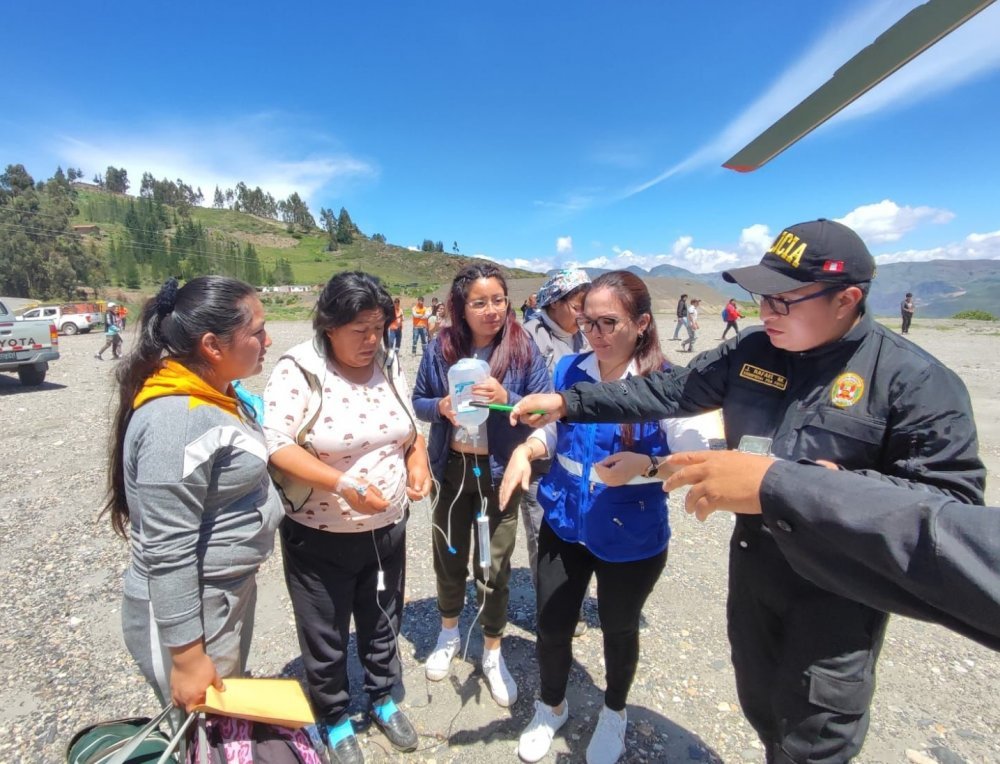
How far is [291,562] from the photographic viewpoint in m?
2.27

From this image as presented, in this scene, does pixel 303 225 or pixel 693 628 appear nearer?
pixel 693 628

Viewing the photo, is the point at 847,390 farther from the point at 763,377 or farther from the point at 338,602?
the point at 338,602

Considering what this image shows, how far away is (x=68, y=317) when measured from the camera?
27.4m

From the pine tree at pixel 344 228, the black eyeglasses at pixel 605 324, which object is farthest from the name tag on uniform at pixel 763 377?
the pine tree at pixel 344 228

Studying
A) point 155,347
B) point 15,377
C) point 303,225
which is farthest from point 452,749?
point 303,225

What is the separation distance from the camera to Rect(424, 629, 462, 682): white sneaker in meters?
2.91

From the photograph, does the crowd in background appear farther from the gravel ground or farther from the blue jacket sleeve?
the gravel ground

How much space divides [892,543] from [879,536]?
18 mm

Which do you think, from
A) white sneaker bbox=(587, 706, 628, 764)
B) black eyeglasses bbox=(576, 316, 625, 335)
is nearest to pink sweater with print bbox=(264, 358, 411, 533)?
black eyeglasses bbox=(576, 316, 625, 335)

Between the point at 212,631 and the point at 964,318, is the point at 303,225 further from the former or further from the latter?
the point at 212,631

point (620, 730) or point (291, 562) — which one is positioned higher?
point (291, 562)

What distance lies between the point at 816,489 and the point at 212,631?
1.91m

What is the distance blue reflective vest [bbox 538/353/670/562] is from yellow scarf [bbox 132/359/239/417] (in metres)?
1.38

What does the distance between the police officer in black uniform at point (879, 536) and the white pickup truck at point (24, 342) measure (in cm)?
1426
